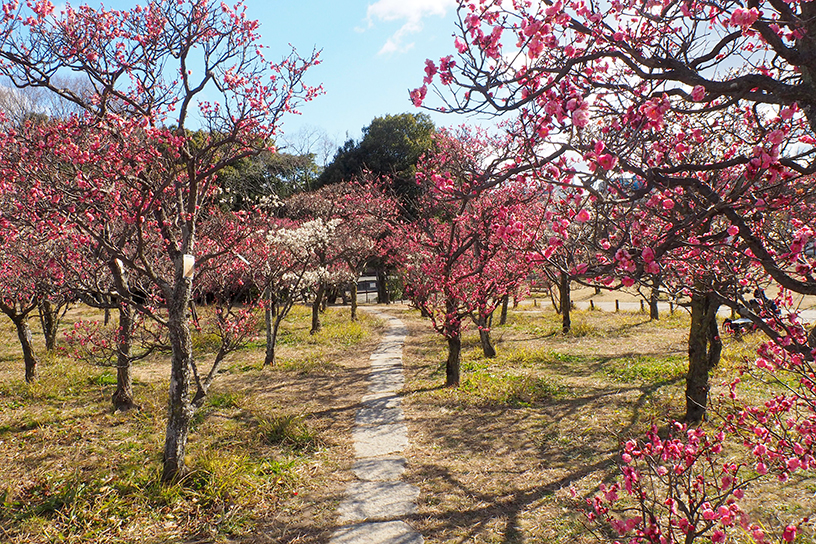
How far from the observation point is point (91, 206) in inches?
213

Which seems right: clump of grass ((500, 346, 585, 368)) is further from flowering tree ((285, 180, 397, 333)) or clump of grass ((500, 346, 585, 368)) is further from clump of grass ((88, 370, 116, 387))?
clump of grass ((88, 370, 116, 387))

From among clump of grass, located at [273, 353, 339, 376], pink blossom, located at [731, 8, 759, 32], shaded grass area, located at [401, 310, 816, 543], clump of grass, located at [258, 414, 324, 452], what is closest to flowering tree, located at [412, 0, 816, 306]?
pink blossom, located at [731, 8, 759, 32]

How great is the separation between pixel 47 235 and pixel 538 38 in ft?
22.2

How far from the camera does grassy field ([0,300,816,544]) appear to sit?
14.2ft

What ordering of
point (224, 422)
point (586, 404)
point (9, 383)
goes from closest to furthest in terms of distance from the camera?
1. point (224, 422)
2. point (586, 404)
3. point (9, 383)

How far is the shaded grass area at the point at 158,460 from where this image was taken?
14.2 ft

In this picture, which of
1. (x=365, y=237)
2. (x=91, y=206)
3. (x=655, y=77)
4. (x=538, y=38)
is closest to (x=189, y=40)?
(x=91, y=206)

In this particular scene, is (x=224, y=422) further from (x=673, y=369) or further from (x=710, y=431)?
(x=673, y=369)

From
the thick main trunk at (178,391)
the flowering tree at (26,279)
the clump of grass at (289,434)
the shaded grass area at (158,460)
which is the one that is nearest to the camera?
the shaded grass area at (158,460)

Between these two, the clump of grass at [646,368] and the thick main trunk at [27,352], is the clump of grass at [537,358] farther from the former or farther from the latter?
the thick main trunk at [27,352]

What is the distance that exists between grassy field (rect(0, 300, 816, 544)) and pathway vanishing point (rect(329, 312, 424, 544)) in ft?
0.48

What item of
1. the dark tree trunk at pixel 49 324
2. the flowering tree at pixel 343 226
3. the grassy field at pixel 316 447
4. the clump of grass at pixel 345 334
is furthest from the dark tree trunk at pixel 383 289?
the dark tree trunk at pixel 49 324

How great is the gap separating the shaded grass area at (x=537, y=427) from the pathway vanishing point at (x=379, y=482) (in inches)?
7.8

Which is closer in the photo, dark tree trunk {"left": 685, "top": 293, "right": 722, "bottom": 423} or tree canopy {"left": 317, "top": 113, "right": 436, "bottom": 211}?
dark tree trunk {"left": 685, "top": 293, "right": 722, "bottom": 423}
